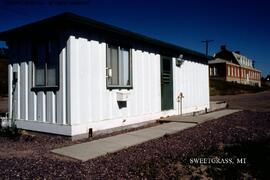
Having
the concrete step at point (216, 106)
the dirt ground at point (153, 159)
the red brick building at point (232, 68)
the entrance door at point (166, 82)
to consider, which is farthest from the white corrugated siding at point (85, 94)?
the red brick building at point (232, 68)

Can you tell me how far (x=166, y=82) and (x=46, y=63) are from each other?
5288mm

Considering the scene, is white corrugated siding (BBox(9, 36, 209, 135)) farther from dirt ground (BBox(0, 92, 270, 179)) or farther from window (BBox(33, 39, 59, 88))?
dirt ground (BBox(0, 92, 270, 179))

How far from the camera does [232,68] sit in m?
61.6

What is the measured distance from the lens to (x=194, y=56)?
46.6 feet

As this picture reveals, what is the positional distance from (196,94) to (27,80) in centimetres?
866

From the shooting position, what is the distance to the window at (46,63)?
776 centimetres

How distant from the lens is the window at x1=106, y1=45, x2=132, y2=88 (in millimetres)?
8656

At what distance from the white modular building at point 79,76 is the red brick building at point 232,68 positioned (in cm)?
4294

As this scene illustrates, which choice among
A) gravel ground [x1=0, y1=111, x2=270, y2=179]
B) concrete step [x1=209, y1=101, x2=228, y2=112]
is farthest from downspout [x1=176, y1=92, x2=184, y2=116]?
gravel ground [x1=0, y1=111, x2=270, y2=179]

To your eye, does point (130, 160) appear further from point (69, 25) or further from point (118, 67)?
point (118, 67)

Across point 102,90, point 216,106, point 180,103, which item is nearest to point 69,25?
point 102,90

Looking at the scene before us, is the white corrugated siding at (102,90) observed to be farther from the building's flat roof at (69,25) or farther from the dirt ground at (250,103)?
the dirt ground at (250,103)

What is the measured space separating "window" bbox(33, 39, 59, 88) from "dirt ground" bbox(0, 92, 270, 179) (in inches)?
62.2

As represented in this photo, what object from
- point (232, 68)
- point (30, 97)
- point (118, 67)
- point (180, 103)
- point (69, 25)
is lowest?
point (180, 103)
